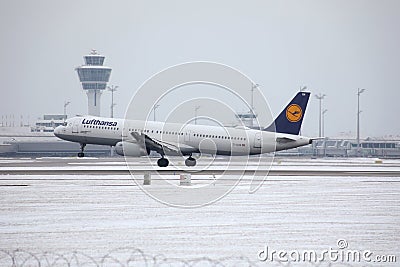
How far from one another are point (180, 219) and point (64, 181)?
20.8 meters

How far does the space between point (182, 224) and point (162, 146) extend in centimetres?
4028

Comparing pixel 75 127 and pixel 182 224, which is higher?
pixel 75 127

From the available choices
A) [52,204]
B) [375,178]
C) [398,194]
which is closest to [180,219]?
[52,204]


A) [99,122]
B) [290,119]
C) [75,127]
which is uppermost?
[290,119]

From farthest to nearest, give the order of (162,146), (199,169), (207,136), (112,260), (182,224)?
(199,169), (207,136), (162,146), (182,224), (112,260)

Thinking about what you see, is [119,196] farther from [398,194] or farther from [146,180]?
[398,194]

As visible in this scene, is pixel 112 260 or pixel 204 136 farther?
pixel 204 136

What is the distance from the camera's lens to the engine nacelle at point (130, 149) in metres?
68.4

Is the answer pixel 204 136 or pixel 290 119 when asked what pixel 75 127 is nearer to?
pixel 204 136

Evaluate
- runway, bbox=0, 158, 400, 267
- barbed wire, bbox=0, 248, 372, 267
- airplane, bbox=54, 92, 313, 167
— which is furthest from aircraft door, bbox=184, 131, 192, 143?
barbed wire, bbox=0, 248, 372, 267

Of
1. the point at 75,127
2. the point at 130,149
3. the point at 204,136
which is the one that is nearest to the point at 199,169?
the point at 204,136

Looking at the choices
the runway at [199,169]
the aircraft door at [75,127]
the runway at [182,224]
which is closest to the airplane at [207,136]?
the runway at [199,169]

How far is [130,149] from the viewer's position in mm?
68500

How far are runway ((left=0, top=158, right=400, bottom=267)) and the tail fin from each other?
74.6ft
